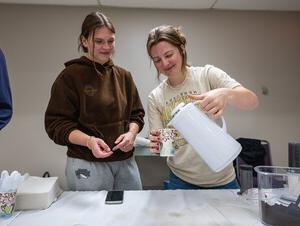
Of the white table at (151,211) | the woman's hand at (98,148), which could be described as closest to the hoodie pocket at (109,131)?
the woman's hand at (98,148)

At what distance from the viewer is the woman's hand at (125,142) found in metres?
1.12

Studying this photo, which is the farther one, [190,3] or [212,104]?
[190,3]

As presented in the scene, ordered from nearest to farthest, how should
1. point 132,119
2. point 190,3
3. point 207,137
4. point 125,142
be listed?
point 207,137, point 125,142, point 132,119, point 190,3

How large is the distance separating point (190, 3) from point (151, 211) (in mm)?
2178

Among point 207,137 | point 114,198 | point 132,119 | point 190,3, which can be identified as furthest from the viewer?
point 190,3

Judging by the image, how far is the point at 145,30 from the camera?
9.20ft

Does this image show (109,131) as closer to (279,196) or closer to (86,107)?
(86,107)

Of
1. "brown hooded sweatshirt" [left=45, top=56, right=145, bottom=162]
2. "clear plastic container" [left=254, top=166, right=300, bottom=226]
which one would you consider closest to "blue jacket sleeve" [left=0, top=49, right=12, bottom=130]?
"brown hooded sweatshirt" [left=45, top=56, right=145, bottom=162]

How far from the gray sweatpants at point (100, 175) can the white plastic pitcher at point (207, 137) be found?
0.49 meters

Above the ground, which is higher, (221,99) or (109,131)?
(221,99)

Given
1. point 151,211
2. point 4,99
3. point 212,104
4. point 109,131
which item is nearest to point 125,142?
point 109,131

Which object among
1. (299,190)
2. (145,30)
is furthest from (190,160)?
(145,30)

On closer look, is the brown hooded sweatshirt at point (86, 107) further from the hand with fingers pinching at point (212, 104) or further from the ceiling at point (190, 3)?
the ceiling at point (190, 3)

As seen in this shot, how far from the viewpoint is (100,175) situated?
3.82ft
